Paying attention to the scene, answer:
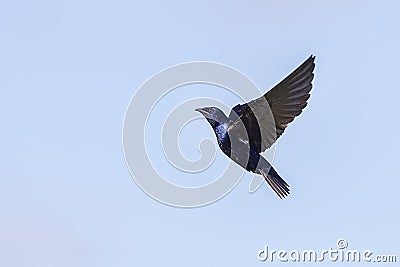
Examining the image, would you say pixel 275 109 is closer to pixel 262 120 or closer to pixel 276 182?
pixel 262 120

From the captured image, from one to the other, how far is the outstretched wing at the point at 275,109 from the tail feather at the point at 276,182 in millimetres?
551

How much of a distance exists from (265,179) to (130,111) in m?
2.57

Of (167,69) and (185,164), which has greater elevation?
(167,69)

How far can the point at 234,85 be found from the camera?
11.5 meters

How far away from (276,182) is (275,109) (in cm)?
124

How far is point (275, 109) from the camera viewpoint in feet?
41.4

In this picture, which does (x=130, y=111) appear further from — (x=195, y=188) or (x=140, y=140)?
(x=195, y=188)

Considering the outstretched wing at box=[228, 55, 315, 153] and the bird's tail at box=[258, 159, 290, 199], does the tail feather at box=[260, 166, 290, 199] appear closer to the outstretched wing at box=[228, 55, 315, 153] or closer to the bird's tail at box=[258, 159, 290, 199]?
the bird's tail at box=[258, 159, 290, 199]

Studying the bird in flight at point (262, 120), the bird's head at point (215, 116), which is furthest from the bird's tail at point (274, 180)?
the bird's head at point (215, 116)

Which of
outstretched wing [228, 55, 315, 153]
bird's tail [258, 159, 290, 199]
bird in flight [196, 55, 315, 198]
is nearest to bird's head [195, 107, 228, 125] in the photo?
bird in flight [196, 55, 315, 198]

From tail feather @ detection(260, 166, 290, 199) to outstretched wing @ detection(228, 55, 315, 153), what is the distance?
0.55 m

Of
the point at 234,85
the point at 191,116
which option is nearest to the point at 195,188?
the point at 191,116

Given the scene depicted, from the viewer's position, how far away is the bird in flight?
40.3ft

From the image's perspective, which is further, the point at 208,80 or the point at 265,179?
the point at 265,179
